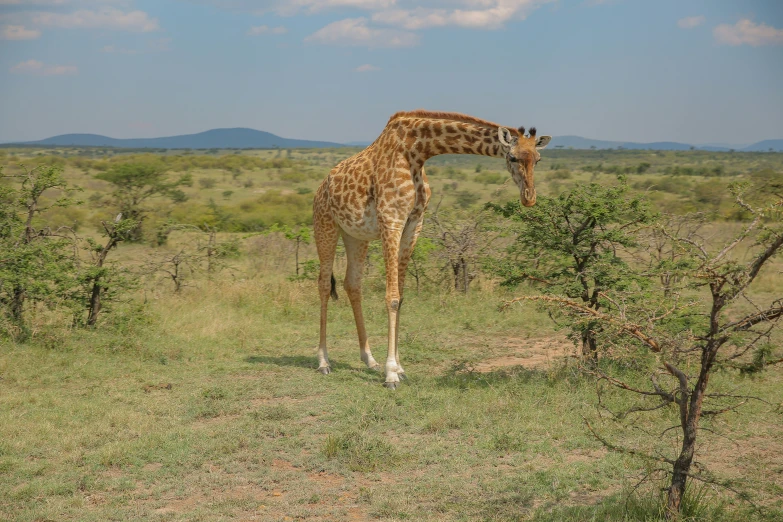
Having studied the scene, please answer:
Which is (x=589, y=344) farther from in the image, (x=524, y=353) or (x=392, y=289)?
(x=392, y=289)

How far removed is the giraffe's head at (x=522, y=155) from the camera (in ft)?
23.0

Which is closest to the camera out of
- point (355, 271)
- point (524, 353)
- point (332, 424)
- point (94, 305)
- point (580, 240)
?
point (332, 424)

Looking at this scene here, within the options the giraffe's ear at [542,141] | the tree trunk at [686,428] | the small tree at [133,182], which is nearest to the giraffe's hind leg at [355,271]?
the giraffe's ear at [542,141]

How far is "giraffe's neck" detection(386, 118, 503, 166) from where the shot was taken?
300 inches

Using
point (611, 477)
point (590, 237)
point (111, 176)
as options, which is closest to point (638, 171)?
point (111, 176)

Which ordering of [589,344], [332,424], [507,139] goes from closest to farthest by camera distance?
[332,424], [507,139], [589,344]

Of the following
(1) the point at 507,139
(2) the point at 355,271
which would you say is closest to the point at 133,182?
(2) the point at 355,271

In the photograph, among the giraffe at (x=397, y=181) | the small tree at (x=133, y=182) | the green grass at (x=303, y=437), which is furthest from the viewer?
the small tree at (x=133, y=182)

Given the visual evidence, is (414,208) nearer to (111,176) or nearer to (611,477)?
(611,477)

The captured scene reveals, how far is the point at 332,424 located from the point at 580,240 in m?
3.37

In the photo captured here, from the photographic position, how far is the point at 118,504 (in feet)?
16.7

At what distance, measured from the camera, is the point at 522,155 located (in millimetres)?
7109

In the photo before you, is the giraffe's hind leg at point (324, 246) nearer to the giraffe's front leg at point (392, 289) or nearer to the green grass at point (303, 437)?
the green grass at point (303, 437)

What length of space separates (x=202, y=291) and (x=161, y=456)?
260 inches
